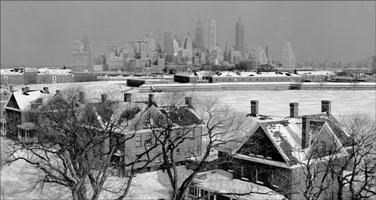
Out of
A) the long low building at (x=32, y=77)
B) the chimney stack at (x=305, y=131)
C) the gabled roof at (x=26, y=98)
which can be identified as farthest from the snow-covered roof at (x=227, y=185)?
the long low building at (x=32, y=77)

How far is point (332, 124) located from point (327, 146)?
2.72 meters

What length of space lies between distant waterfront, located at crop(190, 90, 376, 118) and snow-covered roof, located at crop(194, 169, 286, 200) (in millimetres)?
29121

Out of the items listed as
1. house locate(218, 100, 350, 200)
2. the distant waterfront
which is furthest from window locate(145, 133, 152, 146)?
the distant waterfront

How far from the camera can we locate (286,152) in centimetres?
2080

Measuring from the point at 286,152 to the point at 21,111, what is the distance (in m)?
27.1

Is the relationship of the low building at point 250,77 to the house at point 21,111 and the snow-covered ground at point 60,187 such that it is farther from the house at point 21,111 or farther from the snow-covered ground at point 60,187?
the snow-covered ground at point 60,187

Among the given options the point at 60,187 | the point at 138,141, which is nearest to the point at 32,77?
the point at 138,141

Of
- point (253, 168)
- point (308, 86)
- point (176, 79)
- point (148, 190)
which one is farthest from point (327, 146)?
point (176, 79)

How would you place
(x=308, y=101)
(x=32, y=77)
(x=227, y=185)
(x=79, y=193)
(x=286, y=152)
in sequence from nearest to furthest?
(x=79, y=193) < (x=286, y=152) < (x=227, y=185) < (x=308, y=101) < (x=32, y=77)

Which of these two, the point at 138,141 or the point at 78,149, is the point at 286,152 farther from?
the point at 138,141

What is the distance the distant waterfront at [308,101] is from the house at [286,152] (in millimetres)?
29659

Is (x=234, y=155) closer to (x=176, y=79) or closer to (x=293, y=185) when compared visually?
(x=293, y=185)

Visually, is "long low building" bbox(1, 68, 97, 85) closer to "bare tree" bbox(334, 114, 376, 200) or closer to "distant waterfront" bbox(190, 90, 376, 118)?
"distant waterfront" bbox(190, 90, 376, 118)

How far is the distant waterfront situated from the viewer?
55013mm
